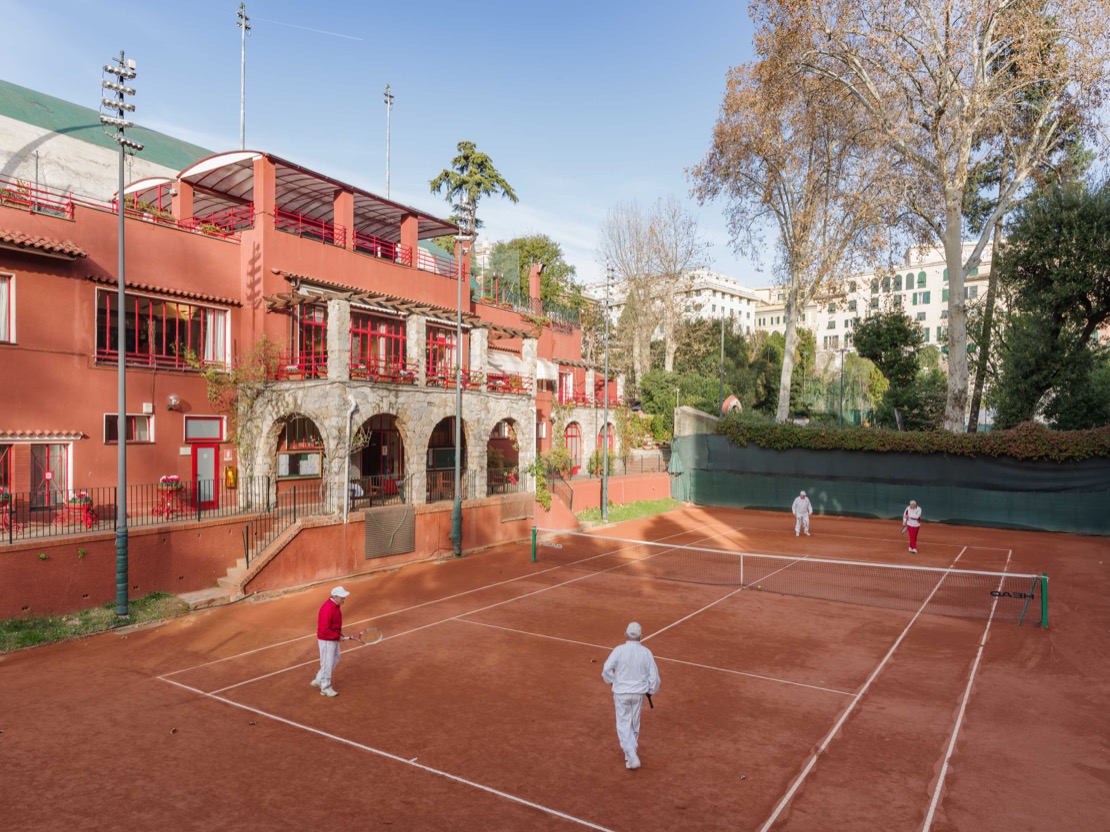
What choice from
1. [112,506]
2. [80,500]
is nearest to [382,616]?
[80,500]

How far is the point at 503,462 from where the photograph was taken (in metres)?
33.2

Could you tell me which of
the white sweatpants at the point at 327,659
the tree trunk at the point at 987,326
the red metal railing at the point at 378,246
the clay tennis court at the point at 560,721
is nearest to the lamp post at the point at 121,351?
the clay tennis court at the point at 560,721

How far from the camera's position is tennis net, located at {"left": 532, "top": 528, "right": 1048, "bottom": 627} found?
1773 cm

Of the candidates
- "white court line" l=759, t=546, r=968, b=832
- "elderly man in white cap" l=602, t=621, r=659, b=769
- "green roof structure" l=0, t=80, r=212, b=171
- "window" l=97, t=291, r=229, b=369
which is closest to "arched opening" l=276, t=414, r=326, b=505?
"window" l=97, t=291, r=229, b=369

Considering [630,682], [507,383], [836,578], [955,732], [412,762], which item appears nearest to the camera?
[630,682]

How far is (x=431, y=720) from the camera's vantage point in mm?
10641

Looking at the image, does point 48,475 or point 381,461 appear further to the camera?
point 381,461

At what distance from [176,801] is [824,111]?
36798 millimetres

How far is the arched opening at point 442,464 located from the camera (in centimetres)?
2592

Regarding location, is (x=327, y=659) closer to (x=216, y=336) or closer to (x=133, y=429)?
(x=133, y=429)

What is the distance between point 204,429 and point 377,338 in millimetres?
7366

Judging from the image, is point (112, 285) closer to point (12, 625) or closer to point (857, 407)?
point (12, 625)

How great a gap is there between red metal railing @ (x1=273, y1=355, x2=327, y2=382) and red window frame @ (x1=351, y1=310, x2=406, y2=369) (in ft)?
6.93

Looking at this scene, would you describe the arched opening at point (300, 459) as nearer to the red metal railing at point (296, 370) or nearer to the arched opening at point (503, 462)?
the red metal railing at point (296, 370)
